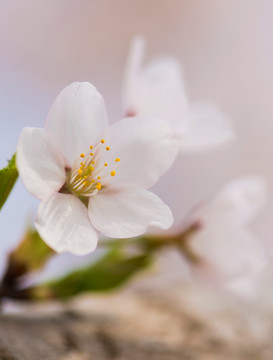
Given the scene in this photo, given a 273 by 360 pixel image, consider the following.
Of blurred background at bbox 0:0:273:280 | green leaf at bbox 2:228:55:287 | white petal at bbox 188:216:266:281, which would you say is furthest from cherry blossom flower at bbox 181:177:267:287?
blurred background at bbox 0:0:273:280

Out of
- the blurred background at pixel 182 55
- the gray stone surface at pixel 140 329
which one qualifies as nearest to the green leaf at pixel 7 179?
the gray stone surface at pixel 140 329

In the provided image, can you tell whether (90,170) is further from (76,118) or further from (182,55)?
(182,55)

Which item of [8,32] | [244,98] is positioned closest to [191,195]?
[244,98]

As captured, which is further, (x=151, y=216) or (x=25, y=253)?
(x=25, y=253)

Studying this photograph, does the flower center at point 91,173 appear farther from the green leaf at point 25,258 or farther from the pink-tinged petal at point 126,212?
the green leaf at point 25,258

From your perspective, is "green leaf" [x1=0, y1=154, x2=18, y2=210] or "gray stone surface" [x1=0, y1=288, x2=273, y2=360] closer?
"green leaf" [x1=0, y1=154, x2=18, y2=210]

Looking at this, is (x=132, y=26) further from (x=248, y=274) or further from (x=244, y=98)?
(x=248, y=274)

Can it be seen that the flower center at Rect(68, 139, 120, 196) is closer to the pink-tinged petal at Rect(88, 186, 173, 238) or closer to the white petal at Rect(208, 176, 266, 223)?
the pink-tinged petal at Rect(88, 186, 173, 238)
